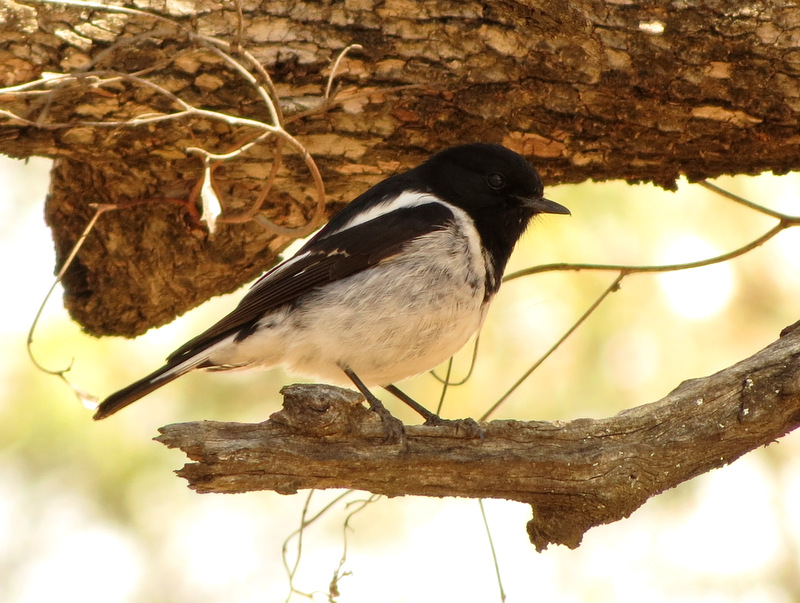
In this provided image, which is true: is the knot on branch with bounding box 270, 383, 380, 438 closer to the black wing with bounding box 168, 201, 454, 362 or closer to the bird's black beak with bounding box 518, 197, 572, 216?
the black wing with bounding box 168, 201, 454, 362

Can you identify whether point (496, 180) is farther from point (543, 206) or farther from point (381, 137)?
point (381, 137)

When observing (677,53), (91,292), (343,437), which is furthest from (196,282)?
(677,53)

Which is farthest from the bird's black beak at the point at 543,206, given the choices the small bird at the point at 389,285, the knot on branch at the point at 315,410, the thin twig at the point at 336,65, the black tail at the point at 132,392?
the black tail at the point at 132,392

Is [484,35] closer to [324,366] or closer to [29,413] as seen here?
[324,366]

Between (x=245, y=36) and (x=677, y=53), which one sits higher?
(x=677, y=53)

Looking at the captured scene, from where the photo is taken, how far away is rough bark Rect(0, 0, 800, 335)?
3441 mm

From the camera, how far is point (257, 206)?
359 cm

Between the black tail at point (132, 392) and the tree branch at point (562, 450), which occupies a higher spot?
the tree branch at point (562, 450)

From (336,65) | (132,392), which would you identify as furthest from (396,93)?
(132,392)

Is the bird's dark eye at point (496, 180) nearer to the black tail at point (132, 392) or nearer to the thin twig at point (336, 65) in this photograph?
the thin twig at point (336, 65)

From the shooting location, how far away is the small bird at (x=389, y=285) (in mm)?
3572

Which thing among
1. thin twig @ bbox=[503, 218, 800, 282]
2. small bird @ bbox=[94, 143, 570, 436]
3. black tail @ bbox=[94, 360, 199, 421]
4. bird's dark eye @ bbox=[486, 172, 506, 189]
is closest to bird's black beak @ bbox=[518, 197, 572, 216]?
small bird @ bbox=[94, 143, 570, 436]

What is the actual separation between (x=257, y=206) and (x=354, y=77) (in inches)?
24.4

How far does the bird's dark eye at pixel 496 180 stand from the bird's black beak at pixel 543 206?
4.2 inches
